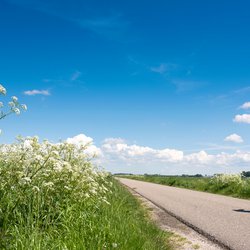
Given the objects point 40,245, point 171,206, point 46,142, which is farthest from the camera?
point 171,206

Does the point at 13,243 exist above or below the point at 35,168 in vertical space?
below

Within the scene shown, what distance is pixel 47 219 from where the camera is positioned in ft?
22.9

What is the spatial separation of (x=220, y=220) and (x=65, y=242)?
780 cm

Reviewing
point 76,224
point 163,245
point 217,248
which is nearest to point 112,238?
point 76,224

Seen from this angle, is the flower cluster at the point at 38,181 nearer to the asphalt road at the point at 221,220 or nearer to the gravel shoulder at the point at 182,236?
the gravel shoulder at the point at 182,236

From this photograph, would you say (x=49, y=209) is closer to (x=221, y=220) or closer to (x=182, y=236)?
(x=182, y=236)

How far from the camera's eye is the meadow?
21.0ft

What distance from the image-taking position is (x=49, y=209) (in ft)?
24.1

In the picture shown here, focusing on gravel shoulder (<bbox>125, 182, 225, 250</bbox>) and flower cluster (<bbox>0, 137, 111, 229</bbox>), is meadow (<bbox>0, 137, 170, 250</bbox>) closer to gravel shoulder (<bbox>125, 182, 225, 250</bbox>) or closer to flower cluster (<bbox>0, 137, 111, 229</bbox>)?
flower cluster (<bbox>0, 137, 111, 229</bbox>)

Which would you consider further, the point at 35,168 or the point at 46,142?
the point at 46,142

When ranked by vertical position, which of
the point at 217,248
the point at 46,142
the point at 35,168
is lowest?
the point at 217,248

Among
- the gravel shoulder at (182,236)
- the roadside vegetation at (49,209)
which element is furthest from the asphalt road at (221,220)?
the roadside vegetation at (49,209)

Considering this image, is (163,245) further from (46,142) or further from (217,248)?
(46,142)

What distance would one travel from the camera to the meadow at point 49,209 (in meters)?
6.41
